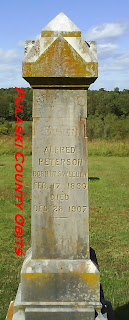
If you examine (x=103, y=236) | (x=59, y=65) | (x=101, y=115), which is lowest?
(x=103, y=236)

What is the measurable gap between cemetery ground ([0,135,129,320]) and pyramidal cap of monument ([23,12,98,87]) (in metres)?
2.85

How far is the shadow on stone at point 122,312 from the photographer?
4066mm

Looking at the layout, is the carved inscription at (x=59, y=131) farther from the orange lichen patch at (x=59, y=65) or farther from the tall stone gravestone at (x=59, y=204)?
the orange lichen patch at (x=59, y=65)

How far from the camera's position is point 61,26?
9.63 ft

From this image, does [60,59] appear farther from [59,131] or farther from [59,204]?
[59,204]

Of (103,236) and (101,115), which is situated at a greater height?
(101,115)

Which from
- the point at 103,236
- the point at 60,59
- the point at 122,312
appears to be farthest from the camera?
the point at 103,236

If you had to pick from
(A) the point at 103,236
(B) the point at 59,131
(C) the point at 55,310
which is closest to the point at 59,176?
(B) the point at 59,131

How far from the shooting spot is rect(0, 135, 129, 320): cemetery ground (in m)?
4.67

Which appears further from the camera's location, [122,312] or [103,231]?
[103,231]

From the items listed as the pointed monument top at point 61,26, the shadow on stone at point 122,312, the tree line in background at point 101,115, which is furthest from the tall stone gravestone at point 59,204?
the tree line in background at point 101,115

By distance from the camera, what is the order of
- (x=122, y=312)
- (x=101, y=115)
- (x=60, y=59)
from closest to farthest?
(x=60, y=59), (x=122, y=312), (x=101, y=115)

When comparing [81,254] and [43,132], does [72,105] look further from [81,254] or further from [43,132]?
[81,254]

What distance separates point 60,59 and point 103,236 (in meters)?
4.58
